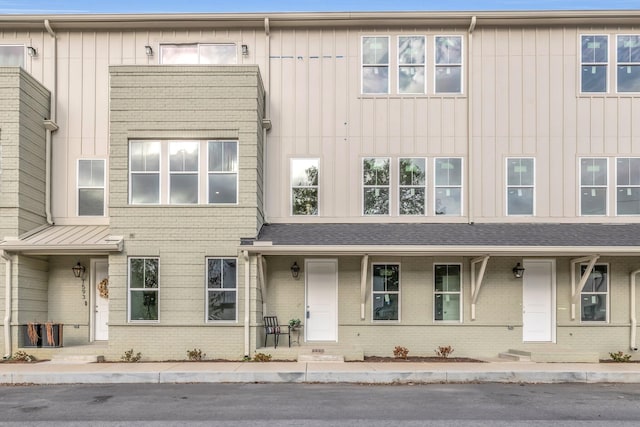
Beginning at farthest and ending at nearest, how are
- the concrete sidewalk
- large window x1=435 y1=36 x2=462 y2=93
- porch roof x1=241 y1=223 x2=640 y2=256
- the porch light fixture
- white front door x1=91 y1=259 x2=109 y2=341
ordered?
1. large window x1=435 y1=36 x2=462 y2=93
2. white front door x1=91 y1=259 x2=109 y2=341
3. the porch light fixture
4. porch roof x1=241 y1=223 x2=640 y2=256
5. the concrete sidewalk

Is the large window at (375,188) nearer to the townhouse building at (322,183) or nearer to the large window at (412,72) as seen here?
the townhouse building at (322,183)

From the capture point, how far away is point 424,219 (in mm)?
14633

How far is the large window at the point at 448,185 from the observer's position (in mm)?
14680

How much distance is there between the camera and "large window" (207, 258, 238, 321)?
12.9 m

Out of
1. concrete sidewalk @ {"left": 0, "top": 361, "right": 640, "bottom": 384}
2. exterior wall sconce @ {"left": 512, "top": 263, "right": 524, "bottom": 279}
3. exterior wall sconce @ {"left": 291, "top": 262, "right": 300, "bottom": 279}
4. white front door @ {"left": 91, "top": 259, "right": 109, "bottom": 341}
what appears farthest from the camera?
white front door @ {"left": 91, "top": 259, "right": 109, "bottom": 341}

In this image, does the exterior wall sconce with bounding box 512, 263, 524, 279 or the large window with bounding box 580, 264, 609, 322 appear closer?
the exterior wall sconce with bounding box 512, 263, 524, 279

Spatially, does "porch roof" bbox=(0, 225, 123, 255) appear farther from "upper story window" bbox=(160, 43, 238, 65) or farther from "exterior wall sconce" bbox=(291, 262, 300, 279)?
"upper story window" bbox=(160, 43, 238, 65)

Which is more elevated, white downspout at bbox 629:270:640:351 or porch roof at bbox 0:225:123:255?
porch roof at bbox 0:225:123:255

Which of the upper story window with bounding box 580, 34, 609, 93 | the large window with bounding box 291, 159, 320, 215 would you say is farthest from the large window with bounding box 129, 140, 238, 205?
the upper story window with bounding box 580, 34, 609, 93

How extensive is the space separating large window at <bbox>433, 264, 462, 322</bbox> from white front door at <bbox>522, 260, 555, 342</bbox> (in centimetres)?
162

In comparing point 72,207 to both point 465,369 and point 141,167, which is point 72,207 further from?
point 465,369

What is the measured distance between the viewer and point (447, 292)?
14016 millimetres

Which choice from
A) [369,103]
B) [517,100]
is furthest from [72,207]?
[517,100]

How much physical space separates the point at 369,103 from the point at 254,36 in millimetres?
3533
